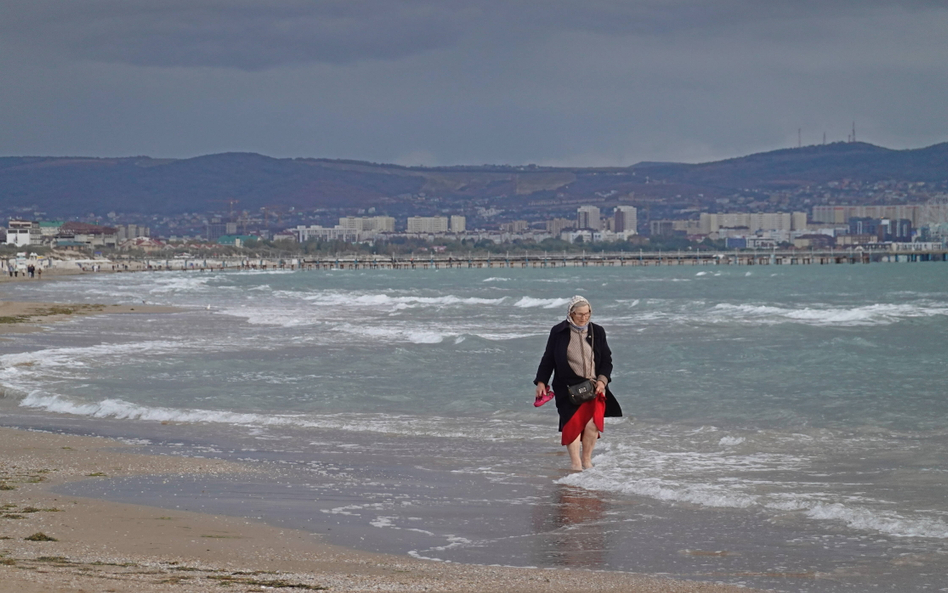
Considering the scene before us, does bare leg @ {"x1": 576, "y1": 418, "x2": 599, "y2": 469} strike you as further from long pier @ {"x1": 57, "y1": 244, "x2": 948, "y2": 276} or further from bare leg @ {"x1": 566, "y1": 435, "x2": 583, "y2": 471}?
long pier @ {"x1": 57, "y1": 244, "x2": 948, "y2": 276}

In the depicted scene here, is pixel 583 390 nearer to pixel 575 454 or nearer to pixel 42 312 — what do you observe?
pixel 575 454

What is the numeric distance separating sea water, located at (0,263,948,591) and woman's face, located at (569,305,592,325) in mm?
1174

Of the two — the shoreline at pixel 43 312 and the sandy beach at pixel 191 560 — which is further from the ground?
the sandy beach at pixel 191 560

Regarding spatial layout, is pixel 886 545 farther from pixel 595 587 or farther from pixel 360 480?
pixel 360 480

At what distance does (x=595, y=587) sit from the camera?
576cm

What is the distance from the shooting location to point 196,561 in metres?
6.14

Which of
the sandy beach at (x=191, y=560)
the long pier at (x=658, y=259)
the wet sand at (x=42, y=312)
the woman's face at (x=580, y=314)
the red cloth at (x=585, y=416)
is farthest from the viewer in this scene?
the long pier at (x=658, y=259)

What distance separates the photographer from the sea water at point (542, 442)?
22.3ft

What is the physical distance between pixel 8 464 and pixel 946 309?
113ft

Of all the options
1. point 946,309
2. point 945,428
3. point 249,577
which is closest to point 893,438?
point 945,428

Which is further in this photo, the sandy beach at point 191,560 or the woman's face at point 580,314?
the woman's face at point 580,314

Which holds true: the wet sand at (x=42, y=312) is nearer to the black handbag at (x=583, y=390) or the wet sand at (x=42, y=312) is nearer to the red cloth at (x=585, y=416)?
the red cloth at (x=585, y=416)

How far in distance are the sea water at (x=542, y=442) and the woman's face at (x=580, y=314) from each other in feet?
3.85

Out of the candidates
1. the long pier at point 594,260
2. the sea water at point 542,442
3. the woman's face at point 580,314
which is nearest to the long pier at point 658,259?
the long pier at point 594,260
